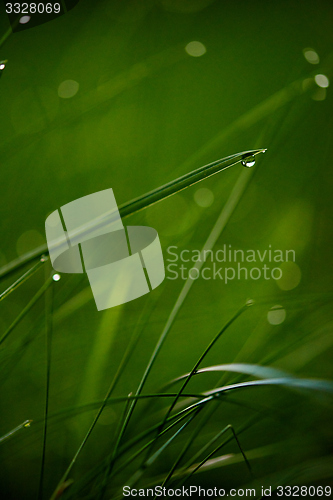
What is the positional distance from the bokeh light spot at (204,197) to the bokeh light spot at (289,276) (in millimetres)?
130

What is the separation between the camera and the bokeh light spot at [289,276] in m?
0.43

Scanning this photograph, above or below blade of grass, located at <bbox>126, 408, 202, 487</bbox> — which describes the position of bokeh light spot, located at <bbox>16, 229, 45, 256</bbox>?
above

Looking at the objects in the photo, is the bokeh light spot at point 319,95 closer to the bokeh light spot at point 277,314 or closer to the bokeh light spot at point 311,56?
the bokeh light spot at point 311,56

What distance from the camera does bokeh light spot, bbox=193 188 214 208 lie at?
17.3 inches

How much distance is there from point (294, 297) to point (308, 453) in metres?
0.20

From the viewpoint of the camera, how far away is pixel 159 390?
1.35ft

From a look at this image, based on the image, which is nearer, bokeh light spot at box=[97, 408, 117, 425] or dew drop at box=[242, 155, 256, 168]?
dew drop at box=[242, 155, 256, 168]

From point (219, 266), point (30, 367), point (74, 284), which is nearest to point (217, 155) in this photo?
point (219, 266)

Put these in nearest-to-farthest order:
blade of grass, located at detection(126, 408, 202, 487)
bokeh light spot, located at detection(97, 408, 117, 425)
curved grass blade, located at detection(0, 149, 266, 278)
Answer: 1. curved grass blade, located at detection(0, 149, 266, 278)
2. blade of grass, located at detection(126, 408, 202, 487)
3. bokeh light spot, located at detection(97, 408, 117, 425)

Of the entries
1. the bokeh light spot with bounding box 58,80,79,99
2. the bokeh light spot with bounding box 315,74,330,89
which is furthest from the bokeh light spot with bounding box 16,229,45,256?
the bokeh light spot with bounding box 315,74,330,89

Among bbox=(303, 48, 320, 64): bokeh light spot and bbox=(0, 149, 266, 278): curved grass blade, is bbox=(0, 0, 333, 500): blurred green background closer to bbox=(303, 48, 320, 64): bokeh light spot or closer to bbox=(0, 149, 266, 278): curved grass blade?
bbox=(303, 48, 320, 64): bokeh light spot

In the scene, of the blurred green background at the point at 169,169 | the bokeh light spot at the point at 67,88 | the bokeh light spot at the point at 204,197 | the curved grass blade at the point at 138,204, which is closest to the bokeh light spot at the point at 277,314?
the blurred green background at the point at 169,169

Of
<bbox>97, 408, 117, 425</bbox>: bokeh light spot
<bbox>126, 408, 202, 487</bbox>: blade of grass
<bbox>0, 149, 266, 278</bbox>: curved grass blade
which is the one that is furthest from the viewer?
<bbox>97, 408, 117, 425</bbox>: bokeh light spot

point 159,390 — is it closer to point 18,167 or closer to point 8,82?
point 18,167
